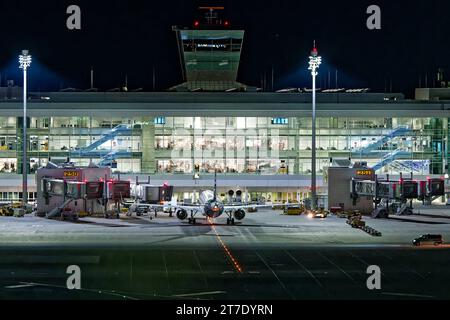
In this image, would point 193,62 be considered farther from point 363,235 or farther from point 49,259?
point 49,259

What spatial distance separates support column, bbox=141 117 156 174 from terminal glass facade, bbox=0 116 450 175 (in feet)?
0.56

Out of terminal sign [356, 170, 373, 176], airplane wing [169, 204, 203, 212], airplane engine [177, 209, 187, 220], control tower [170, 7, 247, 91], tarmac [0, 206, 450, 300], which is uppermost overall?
control tower [170, 7, 247, 91]

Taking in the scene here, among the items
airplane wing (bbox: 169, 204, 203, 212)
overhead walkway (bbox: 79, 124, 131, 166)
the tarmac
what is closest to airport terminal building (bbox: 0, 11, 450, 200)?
overhead walkway (bbox: 79, 124, 131, 166)

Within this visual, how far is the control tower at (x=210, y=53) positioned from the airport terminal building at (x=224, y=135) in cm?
92

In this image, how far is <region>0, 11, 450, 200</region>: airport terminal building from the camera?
476ft

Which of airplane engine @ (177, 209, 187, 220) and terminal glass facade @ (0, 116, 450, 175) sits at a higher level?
terminal glass facade @ (0, 116, 450, 175)

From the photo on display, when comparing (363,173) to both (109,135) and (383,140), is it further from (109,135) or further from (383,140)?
(109,135)

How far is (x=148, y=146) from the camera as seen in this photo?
14675cm

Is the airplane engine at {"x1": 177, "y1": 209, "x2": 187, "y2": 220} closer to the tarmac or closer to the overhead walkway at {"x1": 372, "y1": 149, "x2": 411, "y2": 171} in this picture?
the tarmac

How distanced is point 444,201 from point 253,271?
9327cm

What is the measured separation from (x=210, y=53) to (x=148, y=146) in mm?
22534

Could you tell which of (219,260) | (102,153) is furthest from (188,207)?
(102,153)

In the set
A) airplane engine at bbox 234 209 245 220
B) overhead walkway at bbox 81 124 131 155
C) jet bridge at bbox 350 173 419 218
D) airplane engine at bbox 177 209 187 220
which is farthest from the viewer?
overhead walkway at bbox 81 124 131 155

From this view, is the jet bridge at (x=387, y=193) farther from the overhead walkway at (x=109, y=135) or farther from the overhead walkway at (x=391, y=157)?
the overhead walkway at (x=109, y=135)
